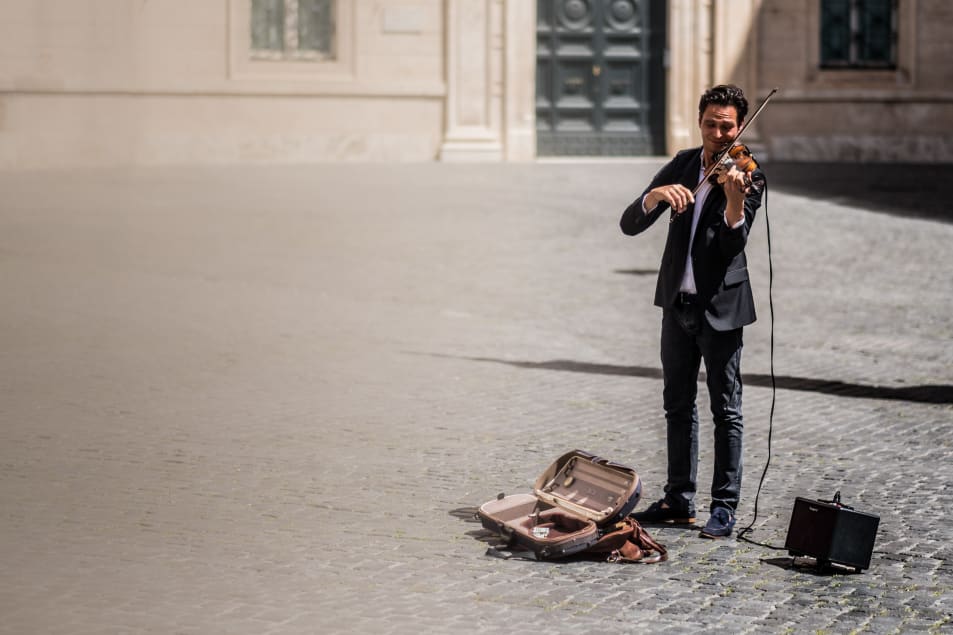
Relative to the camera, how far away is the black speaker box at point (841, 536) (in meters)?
5.82

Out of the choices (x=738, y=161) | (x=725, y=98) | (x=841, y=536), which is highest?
(x=725, y=98)

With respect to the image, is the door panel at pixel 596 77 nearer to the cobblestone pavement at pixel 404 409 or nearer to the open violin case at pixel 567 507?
the cobblestone pavement at pixel 404 409

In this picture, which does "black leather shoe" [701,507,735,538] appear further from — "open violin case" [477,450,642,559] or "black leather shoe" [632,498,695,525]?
"open violin case" [477,450,642,559]

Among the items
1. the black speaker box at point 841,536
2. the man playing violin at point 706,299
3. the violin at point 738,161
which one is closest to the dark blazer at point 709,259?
the man playing violin at point 706,299

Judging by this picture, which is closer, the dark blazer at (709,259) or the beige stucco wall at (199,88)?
the dark blazer at (709,259)

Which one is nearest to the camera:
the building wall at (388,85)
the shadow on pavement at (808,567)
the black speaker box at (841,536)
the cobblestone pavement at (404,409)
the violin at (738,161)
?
→ the cobblestone pavement at (404,409)

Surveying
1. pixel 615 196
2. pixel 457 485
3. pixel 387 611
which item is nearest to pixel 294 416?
pixel 457 485

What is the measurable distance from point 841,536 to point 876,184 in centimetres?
1685

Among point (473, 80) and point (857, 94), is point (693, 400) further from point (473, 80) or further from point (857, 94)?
point (857, 94)

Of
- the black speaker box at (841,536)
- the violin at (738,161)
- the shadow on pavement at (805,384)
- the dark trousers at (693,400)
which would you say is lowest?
the shadow on pavement at (805,384)

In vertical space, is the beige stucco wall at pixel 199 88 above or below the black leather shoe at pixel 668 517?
above

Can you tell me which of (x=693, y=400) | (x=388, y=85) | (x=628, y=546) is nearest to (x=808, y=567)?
(x=628, y=546)

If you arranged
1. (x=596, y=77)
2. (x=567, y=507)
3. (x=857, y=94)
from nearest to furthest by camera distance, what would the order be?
(x=567, y=507) → (x=857, y=94) → (x=596, y=77)

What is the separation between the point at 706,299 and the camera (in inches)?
250
